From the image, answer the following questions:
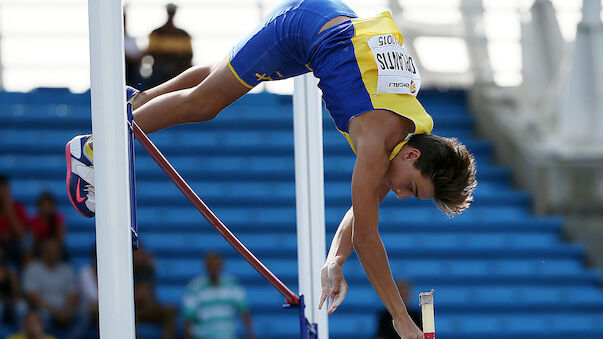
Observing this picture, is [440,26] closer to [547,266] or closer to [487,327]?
[547,266]

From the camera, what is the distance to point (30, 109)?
8.98 m

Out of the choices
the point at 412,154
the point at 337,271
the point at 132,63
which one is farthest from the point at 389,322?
the point at 132,63

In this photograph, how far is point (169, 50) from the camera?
871 cm

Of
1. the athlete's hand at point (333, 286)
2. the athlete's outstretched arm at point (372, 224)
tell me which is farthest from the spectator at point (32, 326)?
the athlete's outstretched arm at point (372, 224)

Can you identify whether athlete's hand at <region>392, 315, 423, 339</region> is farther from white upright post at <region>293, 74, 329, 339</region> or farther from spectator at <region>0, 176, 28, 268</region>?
spectator at <region>0, 176, 28, 268</region>

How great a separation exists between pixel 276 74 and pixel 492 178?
6034mm

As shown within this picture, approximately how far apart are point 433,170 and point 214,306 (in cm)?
392

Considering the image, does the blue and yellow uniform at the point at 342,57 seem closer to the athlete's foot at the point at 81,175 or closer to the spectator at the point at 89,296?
the athlete's foot at the point at 81,175

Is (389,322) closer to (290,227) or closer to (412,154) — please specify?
(290,227)

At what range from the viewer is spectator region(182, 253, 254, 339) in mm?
6594

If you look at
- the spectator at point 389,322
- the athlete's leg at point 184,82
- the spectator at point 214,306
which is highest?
the athlete's leg at point 184,82

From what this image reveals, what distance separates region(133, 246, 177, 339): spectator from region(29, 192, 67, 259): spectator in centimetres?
73

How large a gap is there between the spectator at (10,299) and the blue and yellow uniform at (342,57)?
4.10m

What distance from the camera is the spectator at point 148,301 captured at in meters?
6.75
